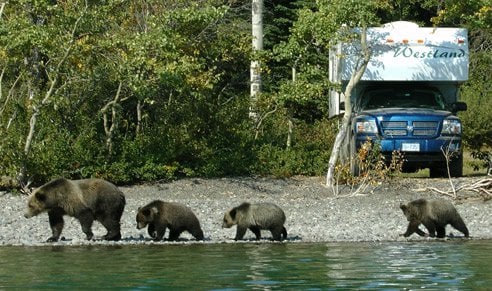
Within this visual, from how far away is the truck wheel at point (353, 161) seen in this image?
25.8m

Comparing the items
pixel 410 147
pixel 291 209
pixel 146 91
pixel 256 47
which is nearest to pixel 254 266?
pixel 291 209

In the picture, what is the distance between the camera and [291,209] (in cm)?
2192

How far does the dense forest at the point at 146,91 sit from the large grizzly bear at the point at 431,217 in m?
7.33

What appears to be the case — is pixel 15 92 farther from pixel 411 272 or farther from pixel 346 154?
pixel 411 272

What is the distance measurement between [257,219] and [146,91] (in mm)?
6997

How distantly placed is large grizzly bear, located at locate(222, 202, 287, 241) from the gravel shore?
0.91ft

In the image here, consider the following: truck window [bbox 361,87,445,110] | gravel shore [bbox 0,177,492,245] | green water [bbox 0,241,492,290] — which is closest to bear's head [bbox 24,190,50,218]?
gravel shore [bbox 0,177,492,245]

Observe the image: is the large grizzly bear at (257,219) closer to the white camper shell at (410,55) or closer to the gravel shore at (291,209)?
the gravel shore at (291,209)

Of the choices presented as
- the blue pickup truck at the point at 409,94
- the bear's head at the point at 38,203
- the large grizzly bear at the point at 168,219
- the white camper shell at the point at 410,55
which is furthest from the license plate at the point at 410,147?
the bear's head at the point at 38,203

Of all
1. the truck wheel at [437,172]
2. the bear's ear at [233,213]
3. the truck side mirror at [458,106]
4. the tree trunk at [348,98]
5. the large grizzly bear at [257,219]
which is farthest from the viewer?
the truck wheel at [437,172]

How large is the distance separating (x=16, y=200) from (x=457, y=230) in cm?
818

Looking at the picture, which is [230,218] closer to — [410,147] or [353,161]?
[353,161]

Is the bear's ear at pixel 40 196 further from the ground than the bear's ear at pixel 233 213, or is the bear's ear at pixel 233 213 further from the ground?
the bear's ear at pixel 40 196

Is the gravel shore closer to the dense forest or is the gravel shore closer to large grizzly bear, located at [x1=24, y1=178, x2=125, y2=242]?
large grizzly bear, located at [x1=24, y1=178, x2=125, y2=242]
